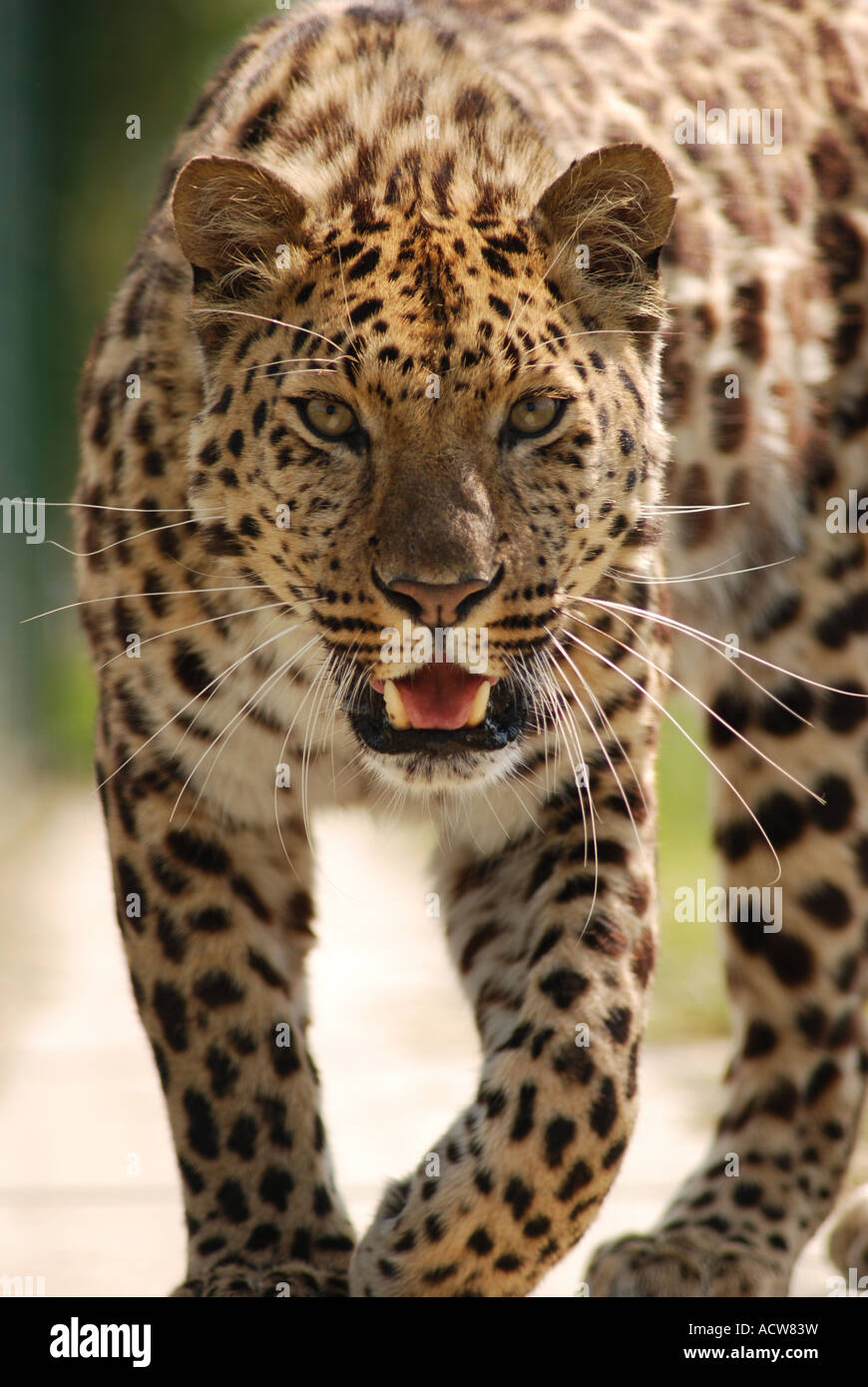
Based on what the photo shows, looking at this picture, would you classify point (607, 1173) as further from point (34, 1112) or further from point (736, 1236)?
point (34, 1112)

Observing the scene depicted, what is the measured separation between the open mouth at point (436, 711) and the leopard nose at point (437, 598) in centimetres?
17

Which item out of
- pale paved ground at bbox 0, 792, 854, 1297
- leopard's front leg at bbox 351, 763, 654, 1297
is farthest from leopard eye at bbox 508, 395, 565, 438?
pale paved ground at bbox 0, 792, 854, 1297

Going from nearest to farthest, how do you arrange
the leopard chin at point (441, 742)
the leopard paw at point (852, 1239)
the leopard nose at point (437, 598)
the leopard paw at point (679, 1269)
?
the leopard nose at point (437, 598)
the leopard chin at point (441, 742)
the leopard paw at point (679, 1269)
the leopard paw at point (852, 1239)

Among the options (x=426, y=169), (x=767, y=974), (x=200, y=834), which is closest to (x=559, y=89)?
(x=426, y=169)

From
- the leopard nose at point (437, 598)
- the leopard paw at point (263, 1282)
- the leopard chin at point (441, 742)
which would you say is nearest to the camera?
the leopard nose at point (437, 598)

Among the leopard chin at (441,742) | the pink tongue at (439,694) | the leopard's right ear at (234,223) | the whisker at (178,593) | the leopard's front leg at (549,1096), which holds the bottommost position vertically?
the leopard's front leg at (549,1096)

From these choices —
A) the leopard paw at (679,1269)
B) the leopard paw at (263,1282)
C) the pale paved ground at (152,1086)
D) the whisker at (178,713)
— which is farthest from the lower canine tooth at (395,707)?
the leopard paw at (679,1269)

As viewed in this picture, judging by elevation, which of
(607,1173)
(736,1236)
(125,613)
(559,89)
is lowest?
(736,1236)

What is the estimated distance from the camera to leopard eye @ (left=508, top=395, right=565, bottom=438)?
3.94 meters

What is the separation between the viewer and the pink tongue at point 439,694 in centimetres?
400

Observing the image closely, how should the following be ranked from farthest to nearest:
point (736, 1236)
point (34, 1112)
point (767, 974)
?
point (34, 1112)
point (767, 974)
point (736, 1236)

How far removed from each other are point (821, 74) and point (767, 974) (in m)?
2.45

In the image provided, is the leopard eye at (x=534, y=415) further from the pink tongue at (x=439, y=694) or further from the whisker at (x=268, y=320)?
the pink tongue at (x=439, y=694)

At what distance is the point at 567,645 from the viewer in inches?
173
